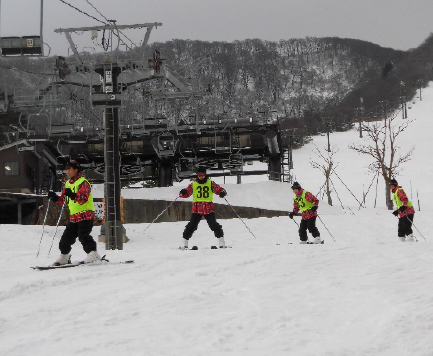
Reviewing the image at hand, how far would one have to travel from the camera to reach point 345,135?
8206 cm

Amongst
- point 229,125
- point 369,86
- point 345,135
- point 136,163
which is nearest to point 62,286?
point 229,125

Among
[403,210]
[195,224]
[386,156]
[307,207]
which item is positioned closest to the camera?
[195,224]

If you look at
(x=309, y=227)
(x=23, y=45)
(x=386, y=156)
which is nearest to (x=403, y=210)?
(x=309, y=227)

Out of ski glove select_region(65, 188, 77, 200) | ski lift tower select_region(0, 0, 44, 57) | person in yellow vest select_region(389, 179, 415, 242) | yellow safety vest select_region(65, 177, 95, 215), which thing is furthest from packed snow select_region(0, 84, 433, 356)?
ski lift tower select_region(0, 0, 44, 57)

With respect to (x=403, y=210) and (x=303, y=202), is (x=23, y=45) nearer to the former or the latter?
(x=303, y=202)

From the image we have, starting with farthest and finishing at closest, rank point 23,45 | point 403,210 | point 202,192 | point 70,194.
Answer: point 23,45
point 403,210
point 202,192
point 70,194

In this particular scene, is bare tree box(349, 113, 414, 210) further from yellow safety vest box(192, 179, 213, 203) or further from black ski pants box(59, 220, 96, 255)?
black ski pants box(59, 220, 96, 255)

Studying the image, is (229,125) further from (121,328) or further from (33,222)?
(121,328)

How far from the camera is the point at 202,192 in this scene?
11.7 metres

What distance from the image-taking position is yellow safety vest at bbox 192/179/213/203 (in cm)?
1167

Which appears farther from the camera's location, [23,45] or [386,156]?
[386,156]

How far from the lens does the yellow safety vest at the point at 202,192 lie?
11672mm

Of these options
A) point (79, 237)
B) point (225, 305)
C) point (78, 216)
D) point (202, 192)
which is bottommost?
point (225, 305)

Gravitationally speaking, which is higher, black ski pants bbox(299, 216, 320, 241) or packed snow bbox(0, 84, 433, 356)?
black ski pants bbox(299, 216, 320, 241)
